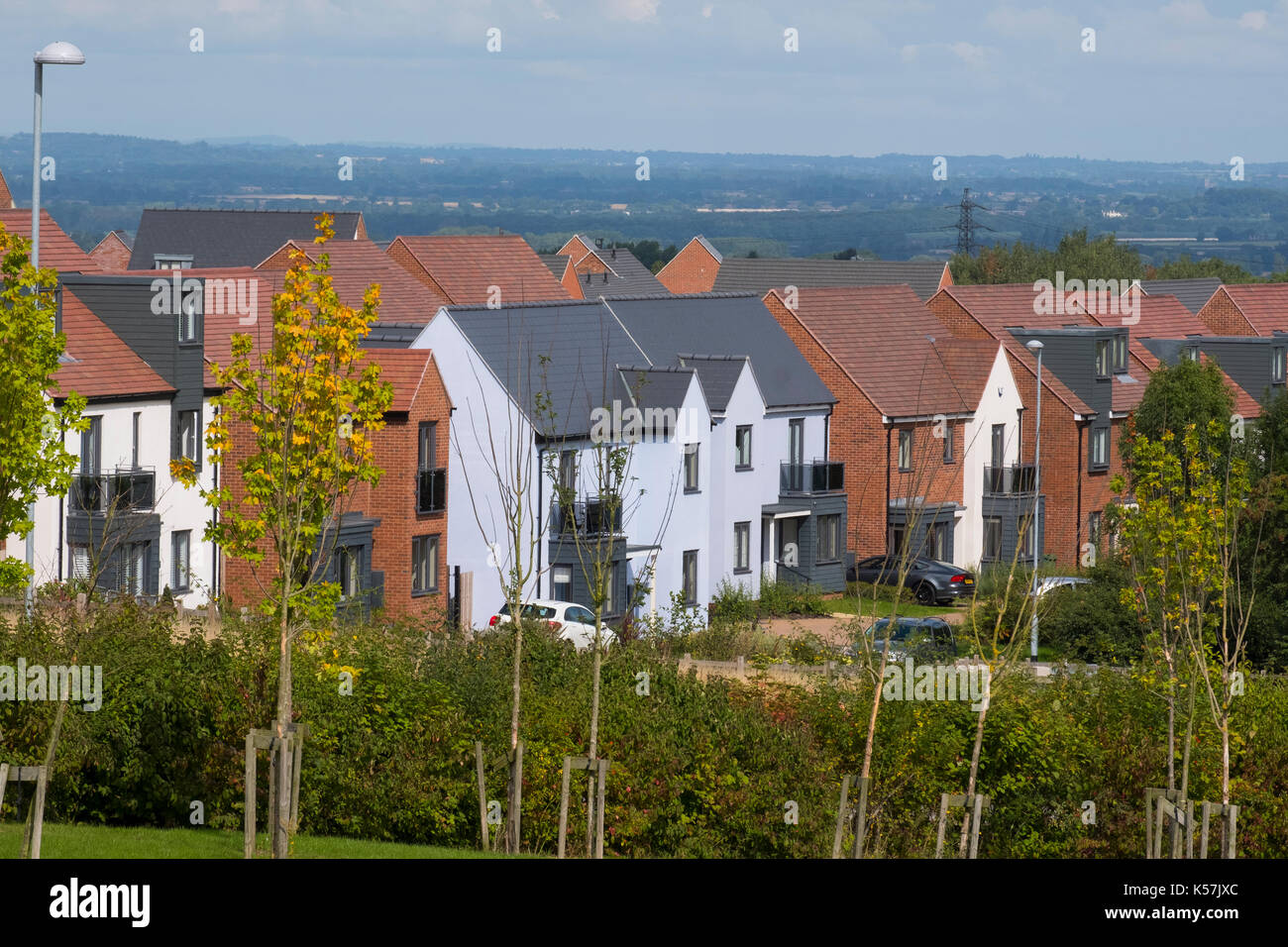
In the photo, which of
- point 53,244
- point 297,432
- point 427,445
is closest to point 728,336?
point 427,445

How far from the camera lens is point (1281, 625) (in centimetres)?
3950

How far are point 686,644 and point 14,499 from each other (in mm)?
19069

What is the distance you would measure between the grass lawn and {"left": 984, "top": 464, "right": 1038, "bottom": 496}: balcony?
136 feet

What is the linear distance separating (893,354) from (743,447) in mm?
9500

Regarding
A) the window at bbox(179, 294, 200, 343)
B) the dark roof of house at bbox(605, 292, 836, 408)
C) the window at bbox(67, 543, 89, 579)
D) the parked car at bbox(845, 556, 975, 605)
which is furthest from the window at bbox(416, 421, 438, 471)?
the parked car at bbox(845, 556, 975, 605)

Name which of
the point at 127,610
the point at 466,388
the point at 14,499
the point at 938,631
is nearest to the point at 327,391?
the point at 14,499

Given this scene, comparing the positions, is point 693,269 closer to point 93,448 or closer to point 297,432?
point 93,448

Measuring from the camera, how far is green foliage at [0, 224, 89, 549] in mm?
18516

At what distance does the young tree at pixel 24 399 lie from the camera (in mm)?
18516

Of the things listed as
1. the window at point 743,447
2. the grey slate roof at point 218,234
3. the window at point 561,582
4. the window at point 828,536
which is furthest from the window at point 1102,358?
the grey slate roof at point 218,234

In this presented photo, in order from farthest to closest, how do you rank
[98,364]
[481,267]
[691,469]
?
[481,267], [691,469], [98,364]

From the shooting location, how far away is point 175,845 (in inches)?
787
